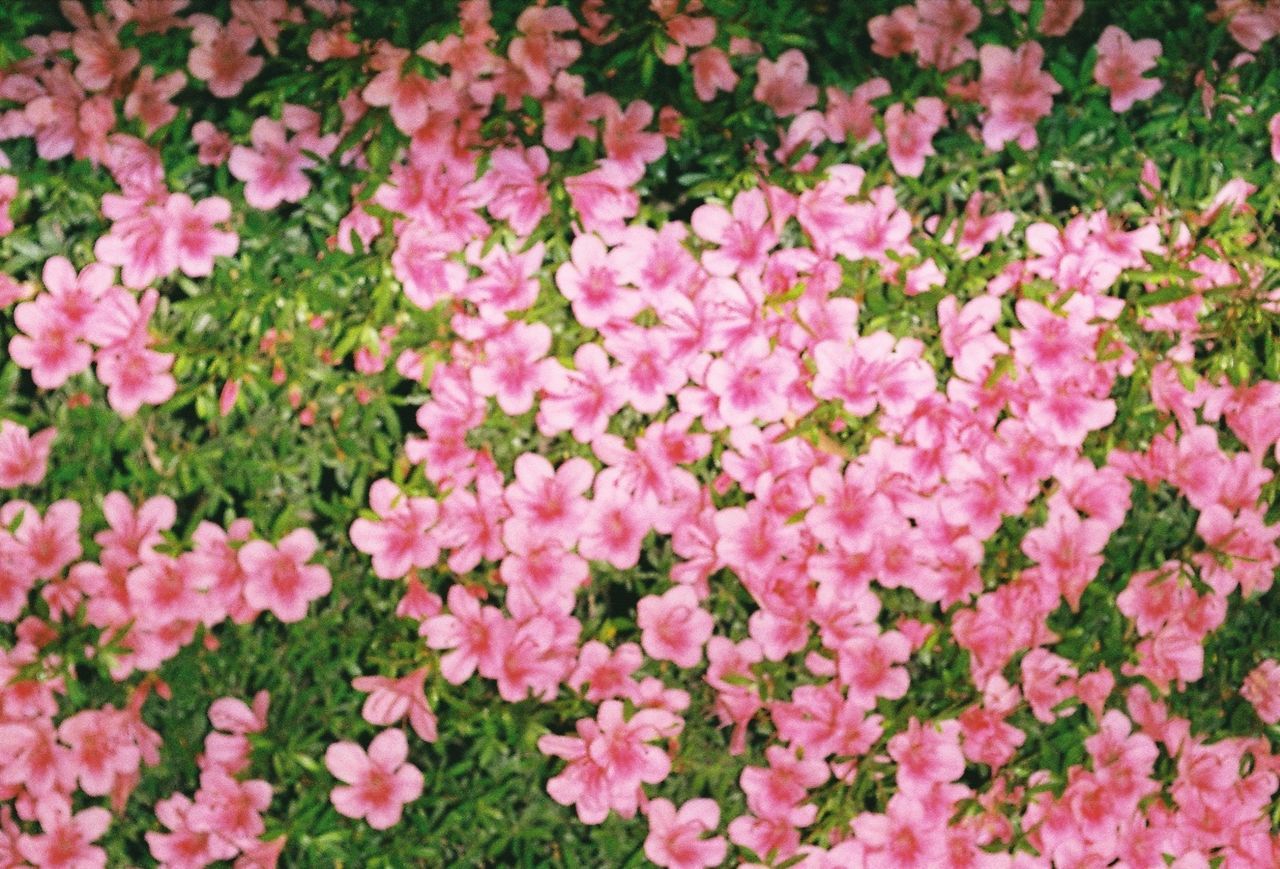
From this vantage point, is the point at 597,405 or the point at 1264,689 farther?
the point at 1264,689

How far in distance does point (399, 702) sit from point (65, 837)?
0.51 meters

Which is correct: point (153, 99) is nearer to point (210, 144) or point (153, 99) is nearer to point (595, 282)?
point (210, 144)

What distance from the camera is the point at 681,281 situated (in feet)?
4.96

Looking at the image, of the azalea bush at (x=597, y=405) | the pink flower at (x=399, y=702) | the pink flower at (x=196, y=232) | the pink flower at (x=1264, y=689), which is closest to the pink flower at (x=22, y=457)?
the azalea bush at (x=597, y=405)

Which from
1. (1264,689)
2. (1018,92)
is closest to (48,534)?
(1018,92)

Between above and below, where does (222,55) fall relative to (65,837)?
above

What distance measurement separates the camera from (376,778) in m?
1.54

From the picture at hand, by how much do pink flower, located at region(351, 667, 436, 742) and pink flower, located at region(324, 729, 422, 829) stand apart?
0.09 ft

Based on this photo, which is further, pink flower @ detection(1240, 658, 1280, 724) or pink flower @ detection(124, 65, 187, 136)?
pink flower @ detection(1240, 658, 1280, 724)

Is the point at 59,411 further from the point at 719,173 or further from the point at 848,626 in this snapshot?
the point at 848,626

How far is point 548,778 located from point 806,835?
0.38m

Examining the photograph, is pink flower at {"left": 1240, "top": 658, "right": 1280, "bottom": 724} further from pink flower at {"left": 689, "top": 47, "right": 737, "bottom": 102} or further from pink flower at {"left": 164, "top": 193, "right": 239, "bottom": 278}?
pink flower at {"left": 164, "top": 193, "right": 239, "bottom": 278}

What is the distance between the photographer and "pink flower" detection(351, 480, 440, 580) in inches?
58.9

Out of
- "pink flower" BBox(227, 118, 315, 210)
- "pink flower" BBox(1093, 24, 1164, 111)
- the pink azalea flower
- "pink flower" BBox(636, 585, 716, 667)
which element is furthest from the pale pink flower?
"pink flower" BBox(1093, 24, 1164, 111)
